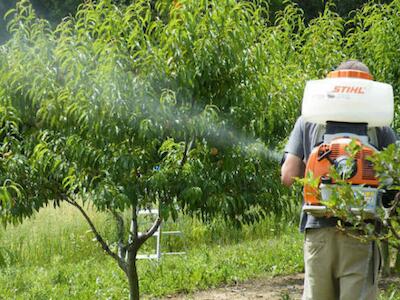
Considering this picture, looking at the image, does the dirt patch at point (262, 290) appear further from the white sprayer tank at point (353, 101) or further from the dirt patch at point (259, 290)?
the white sprayer tank at point (353, 101)

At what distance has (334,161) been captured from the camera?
4426 mm

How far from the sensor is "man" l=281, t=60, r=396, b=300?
480 cm

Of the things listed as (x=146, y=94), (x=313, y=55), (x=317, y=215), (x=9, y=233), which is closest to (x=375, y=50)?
(x=313, y=55)

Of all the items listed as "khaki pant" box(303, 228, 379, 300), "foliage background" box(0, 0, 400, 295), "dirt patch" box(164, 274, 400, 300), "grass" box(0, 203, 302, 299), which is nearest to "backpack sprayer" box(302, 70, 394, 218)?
"khaki pant" box(303, 228, 379, 300)

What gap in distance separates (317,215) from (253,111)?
1.88 m

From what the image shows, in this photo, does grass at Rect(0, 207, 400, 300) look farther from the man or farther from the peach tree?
the man

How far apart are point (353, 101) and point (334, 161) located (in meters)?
0.33

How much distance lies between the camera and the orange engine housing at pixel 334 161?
438 centimetres

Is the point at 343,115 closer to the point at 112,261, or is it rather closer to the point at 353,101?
the point at 353,101

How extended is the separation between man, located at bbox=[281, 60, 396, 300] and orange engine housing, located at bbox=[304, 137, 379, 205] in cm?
32

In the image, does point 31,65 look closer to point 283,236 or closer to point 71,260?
point 71,260

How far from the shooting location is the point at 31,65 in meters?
6.26

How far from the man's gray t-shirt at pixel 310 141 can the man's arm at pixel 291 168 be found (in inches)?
0.9

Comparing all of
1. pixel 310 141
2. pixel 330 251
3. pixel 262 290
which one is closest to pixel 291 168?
pixel 310 141
